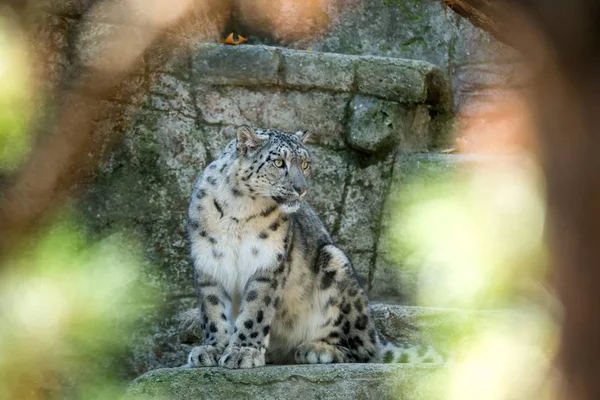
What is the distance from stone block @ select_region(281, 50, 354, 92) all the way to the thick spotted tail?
2.06 meters

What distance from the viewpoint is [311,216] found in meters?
4.92

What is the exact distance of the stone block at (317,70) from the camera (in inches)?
249

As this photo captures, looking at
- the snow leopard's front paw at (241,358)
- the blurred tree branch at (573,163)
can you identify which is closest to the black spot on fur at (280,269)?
the snow leopard's front paw at (241,358)

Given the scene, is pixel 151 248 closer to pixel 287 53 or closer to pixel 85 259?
pixel 85 259

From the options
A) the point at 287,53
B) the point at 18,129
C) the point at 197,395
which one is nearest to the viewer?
the point at 197,395

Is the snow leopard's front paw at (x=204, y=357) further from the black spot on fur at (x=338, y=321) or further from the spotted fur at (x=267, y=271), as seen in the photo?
the black spot on fur at (x=338, y=321)

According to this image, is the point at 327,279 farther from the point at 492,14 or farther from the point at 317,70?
the point at 492,14

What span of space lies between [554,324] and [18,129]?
184 inches

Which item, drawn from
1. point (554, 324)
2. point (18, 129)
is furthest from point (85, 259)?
point (554, 324)

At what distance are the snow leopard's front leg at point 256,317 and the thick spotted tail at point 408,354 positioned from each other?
0.71 metres

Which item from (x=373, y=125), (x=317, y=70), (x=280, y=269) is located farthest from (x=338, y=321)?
(x=317, y=70)

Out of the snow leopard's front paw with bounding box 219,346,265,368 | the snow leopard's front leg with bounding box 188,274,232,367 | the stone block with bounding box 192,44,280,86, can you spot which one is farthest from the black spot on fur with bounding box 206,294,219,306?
the stone block with bounding box 192,44,280,86

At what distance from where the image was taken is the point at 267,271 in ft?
14.4

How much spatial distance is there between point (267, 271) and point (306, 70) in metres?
2.25
